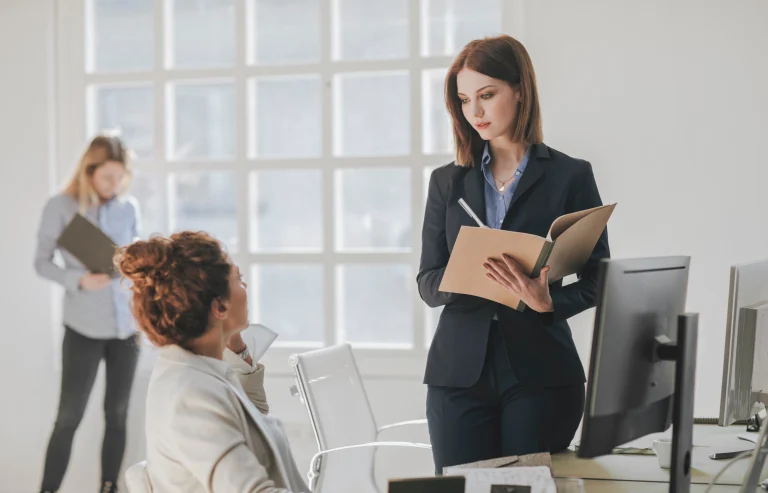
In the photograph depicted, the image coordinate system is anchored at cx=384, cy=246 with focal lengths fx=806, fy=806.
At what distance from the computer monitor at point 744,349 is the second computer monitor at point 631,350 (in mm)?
237

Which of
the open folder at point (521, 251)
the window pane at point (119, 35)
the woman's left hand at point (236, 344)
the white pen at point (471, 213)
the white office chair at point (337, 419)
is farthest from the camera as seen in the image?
the window pane at point (119, 35)

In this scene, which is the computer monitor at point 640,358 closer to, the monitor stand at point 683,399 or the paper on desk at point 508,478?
the monitor stand at point 683,399

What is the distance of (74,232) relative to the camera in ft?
11.0

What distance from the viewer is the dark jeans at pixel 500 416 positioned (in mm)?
1883

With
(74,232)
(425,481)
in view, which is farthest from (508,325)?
(74,232)

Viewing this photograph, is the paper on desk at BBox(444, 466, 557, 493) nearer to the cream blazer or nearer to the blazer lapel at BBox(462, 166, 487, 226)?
the cream blazer

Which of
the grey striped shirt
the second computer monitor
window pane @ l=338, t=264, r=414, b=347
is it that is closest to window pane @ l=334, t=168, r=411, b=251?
window pane @ l=338, t=264, r=414, b=347

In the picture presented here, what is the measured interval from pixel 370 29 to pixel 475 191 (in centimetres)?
172

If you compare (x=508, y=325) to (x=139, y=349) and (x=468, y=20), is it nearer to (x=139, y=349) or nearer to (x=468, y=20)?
(x=468, y=20)

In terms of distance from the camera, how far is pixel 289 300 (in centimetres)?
371

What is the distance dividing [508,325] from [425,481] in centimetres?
75

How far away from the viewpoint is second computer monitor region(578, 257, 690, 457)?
1299 millimetres

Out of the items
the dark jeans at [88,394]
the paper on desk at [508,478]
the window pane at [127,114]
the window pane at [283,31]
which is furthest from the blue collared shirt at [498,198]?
the window pane at [127,114]

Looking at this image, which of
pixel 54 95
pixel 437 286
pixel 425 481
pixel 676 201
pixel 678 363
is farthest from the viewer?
pixel 54 95
